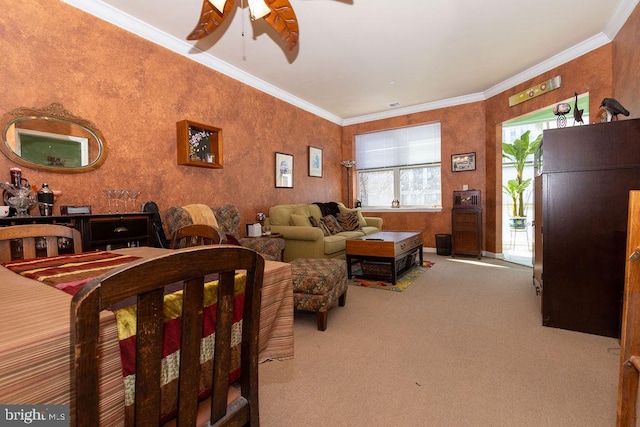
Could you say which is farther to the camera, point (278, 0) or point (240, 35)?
point (240, 35)

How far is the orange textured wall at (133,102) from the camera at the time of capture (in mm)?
2441

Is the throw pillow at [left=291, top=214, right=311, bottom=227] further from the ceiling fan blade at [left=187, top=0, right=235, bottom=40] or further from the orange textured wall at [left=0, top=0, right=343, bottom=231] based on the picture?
the ceiling fan blade at [left=187, top=0, right=235, bottom=40]

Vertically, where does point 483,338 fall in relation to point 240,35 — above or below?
below

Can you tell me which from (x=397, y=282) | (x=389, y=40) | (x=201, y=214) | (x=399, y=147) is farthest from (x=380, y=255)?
(x=399, y=147)

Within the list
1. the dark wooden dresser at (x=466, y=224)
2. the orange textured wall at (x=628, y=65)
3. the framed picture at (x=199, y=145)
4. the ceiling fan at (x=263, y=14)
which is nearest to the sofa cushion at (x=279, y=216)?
the framed picture at (x=199, y=145)

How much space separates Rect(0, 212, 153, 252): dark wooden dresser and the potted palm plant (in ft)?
21.4

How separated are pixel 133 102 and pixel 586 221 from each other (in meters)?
4.21

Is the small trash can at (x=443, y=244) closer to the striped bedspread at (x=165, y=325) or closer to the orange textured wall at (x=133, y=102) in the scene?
the orange textured wall at (x=133, y=102)

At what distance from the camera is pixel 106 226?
2.43 meters

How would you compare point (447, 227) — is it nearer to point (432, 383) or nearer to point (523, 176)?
point (523, 176)

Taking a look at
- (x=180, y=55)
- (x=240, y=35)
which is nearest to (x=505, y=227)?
(x=240, y=35)

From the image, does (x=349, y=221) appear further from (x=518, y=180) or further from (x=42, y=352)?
(x=42, y=352)

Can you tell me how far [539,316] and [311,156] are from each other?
430cm

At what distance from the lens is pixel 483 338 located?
232 cm
